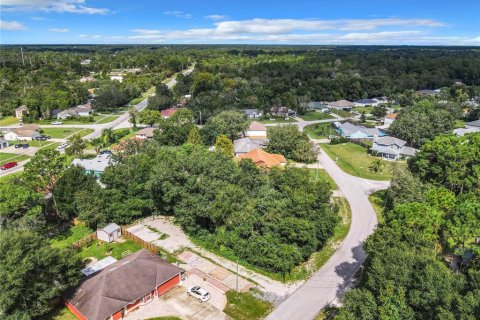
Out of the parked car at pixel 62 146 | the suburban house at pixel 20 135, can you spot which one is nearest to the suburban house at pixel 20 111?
the suburban house at pixel 20 135

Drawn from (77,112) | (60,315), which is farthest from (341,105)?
(60,315)

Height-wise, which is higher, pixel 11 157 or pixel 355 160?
pixel 355 160

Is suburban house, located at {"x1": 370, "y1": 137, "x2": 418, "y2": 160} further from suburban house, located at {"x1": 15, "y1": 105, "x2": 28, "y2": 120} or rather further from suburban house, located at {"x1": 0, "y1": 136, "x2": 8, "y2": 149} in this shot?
suburban house, located at {"x1": 15, "y1": 105, "x2": 28, "y2": 120}

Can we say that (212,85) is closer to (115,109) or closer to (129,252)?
(115,109)

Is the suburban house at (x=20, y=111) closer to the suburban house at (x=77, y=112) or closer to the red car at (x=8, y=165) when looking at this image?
the suburban house at (x=77, y=112)

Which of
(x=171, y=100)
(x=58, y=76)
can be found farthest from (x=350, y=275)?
(x=58, y=76)

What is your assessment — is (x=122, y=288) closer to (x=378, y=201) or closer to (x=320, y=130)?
(x=378, y=201)
